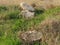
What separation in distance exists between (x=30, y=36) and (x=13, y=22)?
194cm

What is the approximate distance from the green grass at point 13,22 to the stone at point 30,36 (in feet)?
0.73

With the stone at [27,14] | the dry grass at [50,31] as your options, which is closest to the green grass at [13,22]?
the stone at [27,14]

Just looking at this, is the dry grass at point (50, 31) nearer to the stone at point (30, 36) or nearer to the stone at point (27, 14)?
the stone at point (30, 36)

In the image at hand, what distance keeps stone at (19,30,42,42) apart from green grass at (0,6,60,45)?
22 centimetres

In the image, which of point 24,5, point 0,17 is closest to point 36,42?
point 0,17

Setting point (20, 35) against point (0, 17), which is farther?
point (0, 17)

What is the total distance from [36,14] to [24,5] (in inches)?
34.3

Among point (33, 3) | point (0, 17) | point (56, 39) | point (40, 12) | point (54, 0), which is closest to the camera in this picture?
point (56, 39)

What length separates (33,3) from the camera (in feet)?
47.6

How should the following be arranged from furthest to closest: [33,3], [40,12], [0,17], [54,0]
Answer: [54,0] → [33,3] → [40,12] → [0,17]

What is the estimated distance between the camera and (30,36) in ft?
33.5

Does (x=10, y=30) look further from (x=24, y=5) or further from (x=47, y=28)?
(x=24, y=5)

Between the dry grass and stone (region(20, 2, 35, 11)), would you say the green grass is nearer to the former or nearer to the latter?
stone (region(20, 2, 35, 11))

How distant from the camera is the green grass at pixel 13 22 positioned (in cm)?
1017
